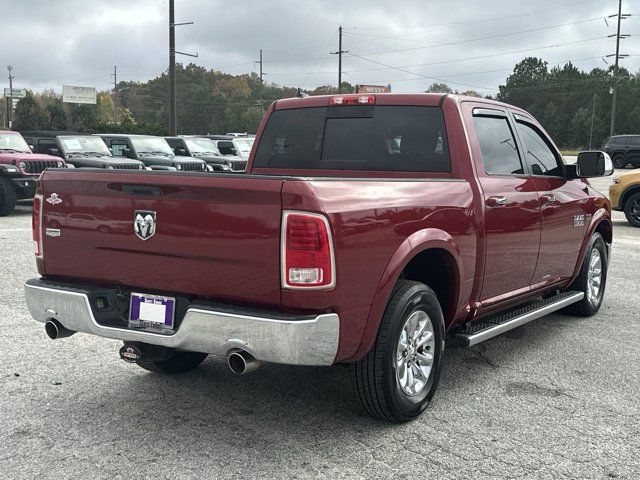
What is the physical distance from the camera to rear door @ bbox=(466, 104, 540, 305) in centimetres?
464

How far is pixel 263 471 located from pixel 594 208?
4394mm

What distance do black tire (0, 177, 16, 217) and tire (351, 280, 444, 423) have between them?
1291cm

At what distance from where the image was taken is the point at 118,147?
62.7ft

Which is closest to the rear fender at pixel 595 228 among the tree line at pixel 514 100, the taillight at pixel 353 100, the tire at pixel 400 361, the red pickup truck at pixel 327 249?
the red pickup truck at pixel 327 249

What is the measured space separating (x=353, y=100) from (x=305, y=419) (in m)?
2.37

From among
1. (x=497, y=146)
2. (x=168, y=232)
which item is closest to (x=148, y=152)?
(x=497, y=146)

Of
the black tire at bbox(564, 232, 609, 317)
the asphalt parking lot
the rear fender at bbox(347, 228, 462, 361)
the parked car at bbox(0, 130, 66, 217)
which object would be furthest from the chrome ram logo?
the parked car at bbox(0, 130, 66, 217)

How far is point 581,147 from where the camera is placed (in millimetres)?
90438

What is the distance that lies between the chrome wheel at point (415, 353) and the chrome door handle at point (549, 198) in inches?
73.5

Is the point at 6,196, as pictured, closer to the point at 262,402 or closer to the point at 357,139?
the point at 357,139

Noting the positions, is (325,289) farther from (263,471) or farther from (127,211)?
(127,211)

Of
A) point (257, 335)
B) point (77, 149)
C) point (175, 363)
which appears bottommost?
point (175, 363)

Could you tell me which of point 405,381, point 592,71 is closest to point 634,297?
point 405,381

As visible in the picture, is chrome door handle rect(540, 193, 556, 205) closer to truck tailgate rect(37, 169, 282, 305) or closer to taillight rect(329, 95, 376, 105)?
taillight rect(329, 95, 376, 105)
